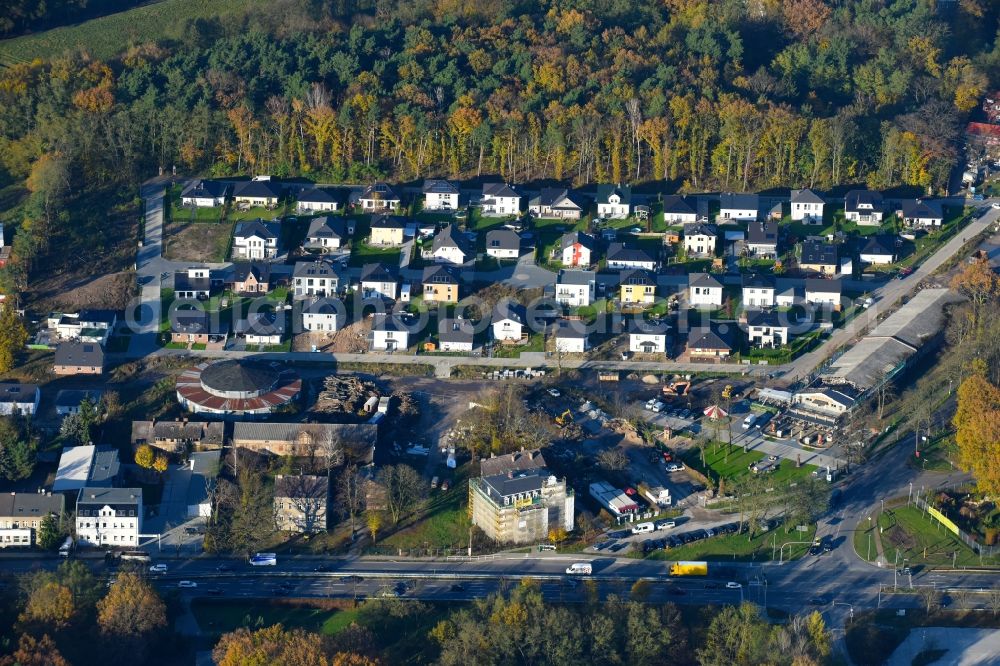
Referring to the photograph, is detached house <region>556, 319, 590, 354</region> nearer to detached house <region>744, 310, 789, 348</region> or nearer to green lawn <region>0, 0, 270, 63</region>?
detached house <region>744, 310, 789, 348</region>

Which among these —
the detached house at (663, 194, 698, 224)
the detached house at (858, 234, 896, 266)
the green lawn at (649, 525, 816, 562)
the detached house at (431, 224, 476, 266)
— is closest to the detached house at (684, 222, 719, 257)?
the detached house at (663, 194, 698, 224)

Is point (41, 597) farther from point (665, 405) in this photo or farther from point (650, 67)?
point (650, 67)

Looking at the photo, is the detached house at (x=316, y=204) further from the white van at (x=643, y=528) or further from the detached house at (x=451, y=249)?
the white van at (x=643, y=528)

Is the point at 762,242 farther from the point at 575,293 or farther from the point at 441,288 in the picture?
the point at 441,288

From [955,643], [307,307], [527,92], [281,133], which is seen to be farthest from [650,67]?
[955,643]

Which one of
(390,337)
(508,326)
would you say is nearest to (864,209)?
(508,326)
